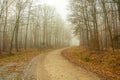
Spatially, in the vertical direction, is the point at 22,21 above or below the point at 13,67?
above

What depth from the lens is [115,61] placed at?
1130cm

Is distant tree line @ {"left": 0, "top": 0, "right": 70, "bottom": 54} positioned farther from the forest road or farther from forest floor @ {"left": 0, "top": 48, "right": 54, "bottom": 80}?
the forest road

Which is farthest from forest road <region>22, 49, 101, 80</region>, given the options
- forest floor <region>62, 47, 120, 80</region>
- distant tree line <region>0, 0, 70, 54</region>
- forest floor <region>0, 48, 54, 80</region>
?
distant tree line <region>0, 0, 70, 54</region>

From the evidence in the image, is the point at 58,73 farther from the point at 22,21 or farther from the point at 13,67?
the point at 22,21

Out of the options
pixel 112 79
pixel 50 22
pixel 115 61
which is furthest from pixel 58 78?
pixel 50 22

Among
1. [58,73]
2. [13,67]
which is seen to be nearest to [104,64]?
[58,73]

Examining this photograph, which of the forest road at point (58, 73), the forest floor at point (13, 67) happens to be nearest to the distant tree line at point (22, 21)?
the forest floor at point (13, 67)

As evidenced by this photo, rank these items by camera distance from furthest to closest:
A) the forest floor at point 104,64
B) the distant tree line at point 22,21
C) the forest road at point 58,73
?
the distant tree line at point 22,21, the forest floor at point 104,64, the forest road at point 58,73

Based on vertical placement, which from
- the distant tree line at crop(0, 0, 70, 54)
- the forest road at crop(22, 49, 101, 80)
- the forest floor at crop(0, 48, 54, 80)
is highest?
the distant tree line at crop(0, 0, 70, 54)

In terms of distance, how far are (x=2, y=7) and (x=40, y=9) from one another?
62.2ft

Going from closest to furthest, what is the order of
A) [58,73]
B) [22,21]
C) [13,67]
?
[58,73] < [13,67] < [22,21]

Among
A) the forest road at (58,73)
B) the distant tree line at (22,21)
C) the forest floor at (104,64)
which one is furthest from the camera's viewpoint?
the distant tree line at (22,21)

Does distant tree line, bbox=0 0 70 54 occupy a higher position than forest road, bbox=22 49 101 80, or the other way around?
distant tree line, bbox=0 0 70 54

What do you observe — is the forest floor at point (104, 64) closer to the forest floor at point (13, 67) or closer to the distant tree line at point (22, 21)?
the forest floor at point (13, 67)
